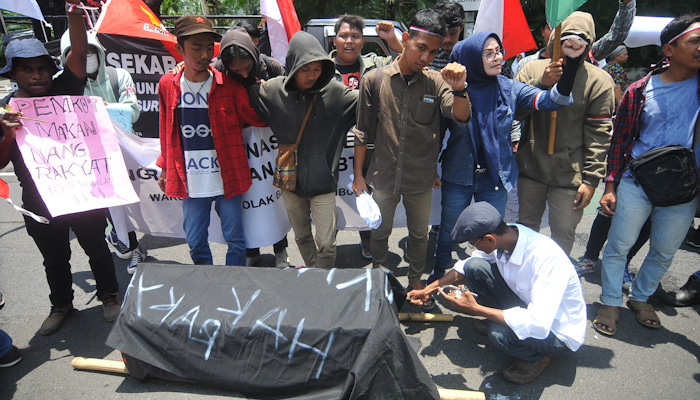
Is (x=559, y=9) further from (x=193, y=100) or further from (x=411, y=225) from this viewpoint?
(x=193, y=100)

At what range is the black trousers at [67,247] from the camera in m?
2.77

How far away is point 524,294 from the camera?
241 cm

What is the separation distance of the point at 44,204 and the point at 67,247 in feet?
1.16

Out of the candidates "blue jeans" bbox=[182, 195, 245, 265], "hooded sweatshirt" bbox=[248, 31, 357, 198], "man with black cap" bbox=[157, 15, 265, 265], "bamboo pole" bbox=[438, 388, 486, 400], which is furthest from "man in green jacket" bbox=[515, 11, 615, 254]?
"blue jeans" bbox=[182, 195, 245, 265]

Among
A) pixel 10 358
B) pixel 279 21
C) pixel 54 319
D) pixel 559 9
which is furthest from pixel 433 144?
pixel 10 358

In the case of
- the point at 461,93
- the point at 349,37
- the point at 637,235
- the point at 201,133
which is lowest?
the point at 637,235

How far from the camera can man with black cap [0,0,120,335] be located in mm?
2527

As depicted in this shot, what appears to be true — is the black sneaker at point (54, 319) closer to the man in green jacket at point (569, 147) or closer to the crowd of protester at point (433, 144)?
the crowd of protester at point (433, 144)

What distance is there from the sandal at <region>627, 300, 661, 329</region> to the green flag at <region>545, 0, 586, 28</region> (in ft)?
6.69

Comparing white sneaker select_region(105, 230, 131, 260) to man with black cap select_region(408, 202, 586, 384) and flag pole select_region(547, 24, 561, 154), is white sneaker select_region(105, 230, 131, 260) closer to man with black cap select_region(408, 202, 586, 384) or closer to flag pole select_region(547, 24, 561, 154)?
man with black cap select_region(408, 202, 586, 384)

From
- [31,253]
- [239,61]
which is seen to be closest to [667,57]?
[239,61]

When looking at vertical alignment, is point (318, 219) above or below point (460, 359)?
above

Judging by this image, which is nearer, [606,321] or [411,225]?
[606,321]

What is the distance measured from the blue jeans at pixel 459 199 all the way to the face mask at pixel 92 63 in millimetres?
2860
